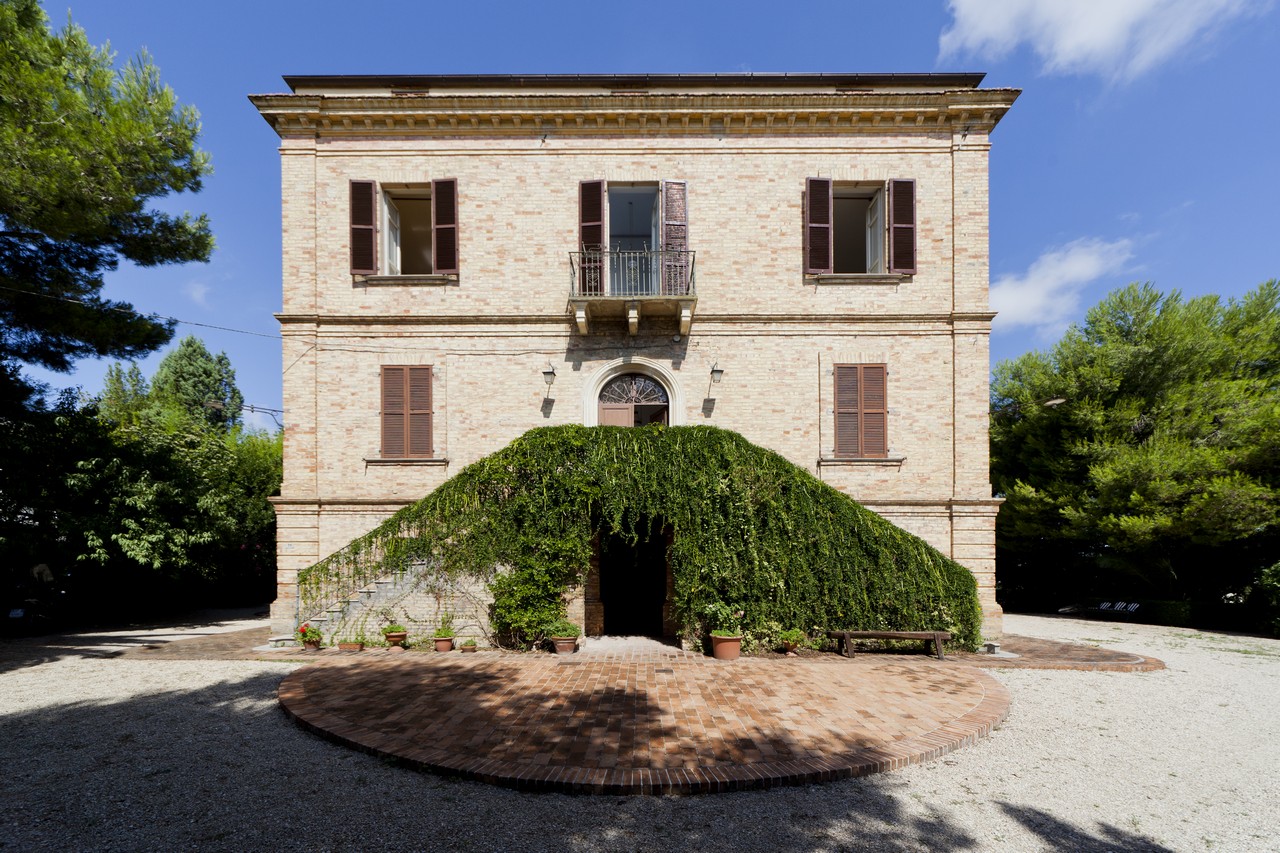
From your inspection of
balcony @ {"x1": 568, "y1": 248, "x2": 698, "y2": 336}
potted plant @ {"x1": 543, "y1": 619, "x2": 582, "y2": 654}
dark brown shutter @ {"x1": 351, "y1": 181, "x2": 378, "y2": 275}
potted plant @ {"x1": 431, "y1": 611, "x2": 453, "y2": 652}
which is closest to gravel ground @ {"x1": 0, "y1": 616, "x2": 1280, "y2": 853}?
potted plant @ {"x1": 431, "y1": 611, "x2": 453, "y2": 652}

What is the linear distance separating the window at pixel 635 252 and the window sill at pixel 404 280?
308 centimetres

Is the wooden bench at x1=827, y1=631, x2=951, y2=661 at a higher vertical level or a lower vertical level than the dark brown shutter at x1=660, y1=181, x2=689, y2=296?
lower

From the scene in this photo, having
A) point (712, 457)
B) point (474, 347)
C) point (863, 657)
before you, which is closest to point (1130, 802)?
point (863, 657)

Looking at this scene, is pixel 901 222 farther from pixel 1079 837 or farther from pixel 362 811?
pixel 362 811

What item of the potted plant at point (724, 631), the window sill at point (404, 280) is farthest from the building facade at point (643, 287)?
the potted plant at point (724, 631)

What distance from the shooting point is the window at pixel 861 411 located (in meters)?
11.1

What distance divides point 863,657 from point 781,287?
7.74 metres

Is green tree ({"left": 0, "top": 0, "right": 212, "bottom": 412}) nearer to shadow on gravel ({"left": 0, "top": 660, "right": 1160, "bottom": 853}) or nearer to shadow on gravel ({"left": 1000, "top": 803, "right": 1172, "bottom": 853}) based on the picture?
shadow on gravel ({"left": 0, "top": 660, "right": 1160, "bottom": 853})

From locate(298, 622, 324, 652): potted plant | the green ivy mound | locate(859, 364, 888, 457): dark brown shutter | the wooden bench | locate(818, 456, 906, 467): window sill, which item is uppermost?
A: locate(859, 364, 888, 457): dark brown shutter

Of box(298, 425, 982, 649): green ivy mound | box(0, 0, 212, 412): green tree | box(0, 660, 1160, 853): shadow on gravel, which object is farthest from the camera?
box(298, 425, 982, 649): green ivy mound

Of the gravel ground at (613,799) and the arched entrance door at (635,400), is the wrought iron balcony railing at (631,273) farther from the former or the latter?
the gravel ground at (613,799)

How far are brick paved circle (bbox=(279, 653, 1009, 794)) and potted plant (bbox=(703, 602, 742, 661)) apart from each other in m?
0.26

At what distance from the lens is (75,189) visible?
8578 millimetres

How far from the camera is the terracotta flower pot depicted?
28.8ft
